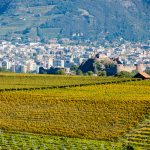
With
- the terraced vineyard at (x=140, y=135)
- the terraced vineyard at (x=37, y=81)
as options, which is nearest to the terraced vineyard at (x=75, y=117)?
the terraced vineyard at (x=140, y=135)

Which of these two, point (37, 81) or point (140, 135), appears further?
point (37, 81)

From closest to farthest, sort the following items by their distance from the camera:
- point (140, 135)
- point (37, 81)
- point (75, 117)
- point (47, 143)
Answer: point (47, 143) < point (140, 135) < point (75, 117) < point (37, 81)

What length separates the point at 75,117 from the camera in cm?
3566

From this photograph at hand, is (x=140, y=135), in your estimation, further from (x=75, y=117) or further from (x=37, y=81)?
(x=37, y=81)

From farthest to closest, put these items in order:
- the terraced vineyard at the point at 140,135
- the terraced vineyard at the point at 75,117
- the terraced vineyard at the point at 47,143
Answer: the terraced vineyard at the point at 75,117, the terraced vineyard at the point at 140,135, the terraced vineyard at the point at 47,143

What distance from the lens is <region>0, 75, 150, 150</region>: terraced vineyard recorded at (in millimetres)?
29719

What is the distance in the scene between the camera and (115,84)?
49.7 metres

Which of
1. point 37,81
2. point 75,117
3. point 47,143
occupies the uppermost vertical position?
point 37,81

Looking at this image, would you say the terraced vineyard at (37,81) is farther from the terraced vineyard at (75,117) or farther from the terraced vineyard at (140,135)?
the terraced vineyard at (140,135)

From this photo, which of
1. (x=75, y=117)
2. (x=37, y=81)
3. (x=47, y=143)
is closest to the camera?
(x=47, y=143)

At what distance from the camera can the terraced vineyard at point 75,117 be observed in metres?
29.7

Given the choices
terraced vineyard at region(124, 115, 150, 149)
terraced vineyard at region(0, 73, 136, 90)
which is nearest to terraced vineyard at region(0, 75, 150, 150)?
terraced vineyard at region(124, 115, 150, 149)

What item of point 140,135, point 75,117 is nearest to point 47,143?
point 140,135

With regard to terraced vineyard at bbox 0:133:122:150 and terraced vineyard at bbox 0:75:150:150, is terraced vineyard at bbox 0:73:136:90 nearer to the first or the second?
terraced vineyard at bbox 0:75:150:150
